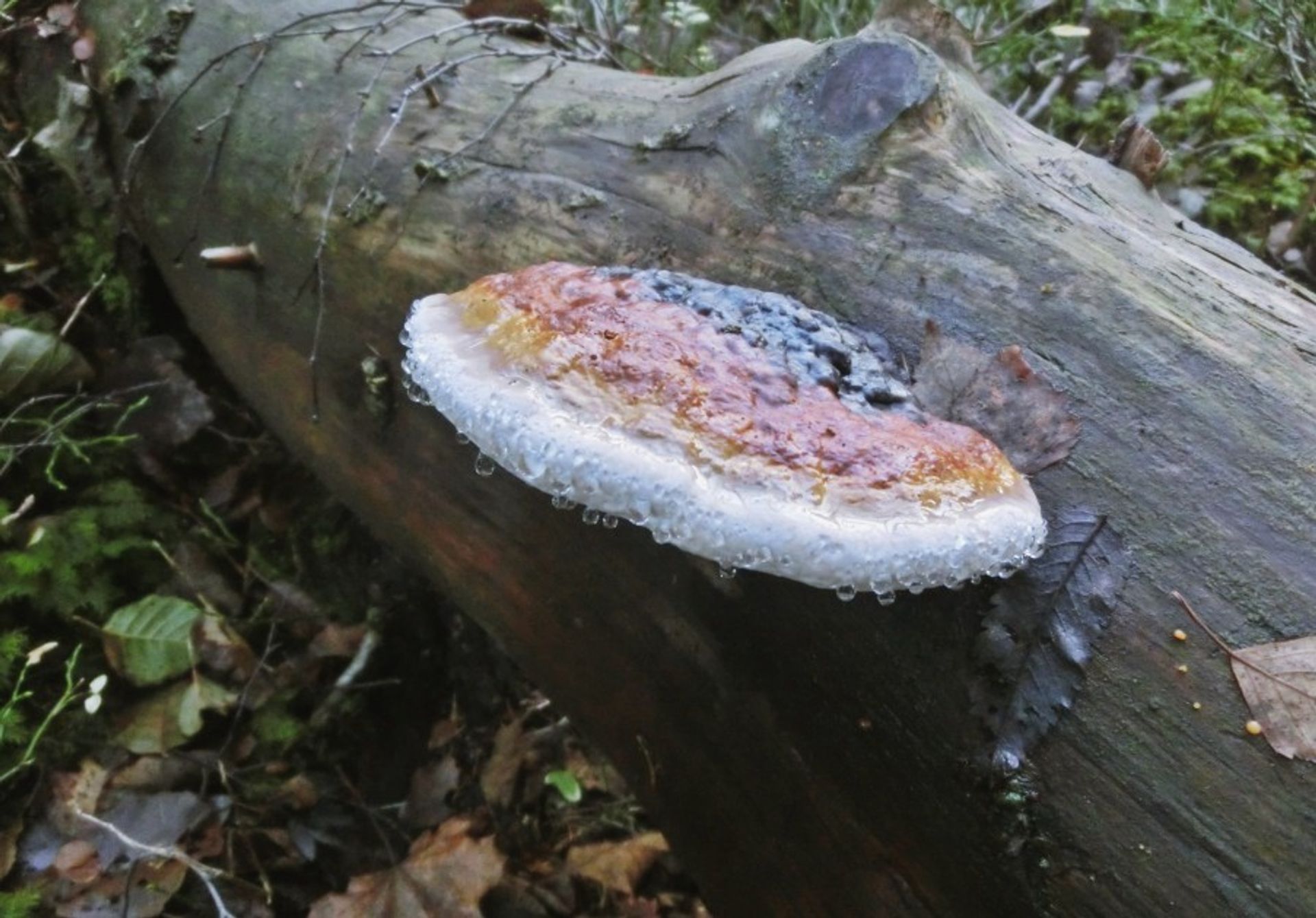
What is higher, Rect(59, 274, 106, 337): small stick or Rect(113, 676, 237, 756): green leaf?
Rect(59, 274, 106, 337): small stick

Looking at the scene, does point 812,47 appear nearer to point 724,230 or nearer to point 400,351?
point 724,230

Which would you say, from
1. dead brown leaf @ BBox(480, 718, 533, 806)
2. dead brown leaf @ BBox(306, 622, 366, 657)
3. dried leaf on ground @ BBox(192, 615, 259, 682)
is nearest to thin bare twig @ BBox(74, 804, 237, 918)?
dried leaf on ground @ BBox(192, 615, 259, 682)

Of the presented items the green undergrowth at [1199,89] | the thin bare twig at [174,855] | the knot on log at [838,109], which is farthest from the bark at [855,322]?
the green undergrowth at [1199,89]

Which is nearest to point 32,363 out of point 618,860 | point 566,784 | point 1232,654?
A: point 566,784

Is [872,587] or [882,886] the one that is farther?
[882,886]

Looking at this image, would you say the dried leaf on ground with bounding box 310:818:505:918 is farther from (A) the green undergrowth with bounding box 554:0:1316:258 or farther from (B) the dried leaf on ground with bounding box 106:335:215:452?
(A) the green undergrowth with bounding box 554:0:1316:258

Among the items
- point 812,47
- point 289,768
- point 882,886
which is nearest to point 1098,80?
point 812,47

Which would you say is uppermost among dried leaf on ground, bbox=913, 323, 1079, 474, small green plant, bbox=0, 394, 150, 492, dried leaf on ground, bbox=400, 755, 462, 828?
dried leaf on ground, bbox=913, 323, 1079, 474
